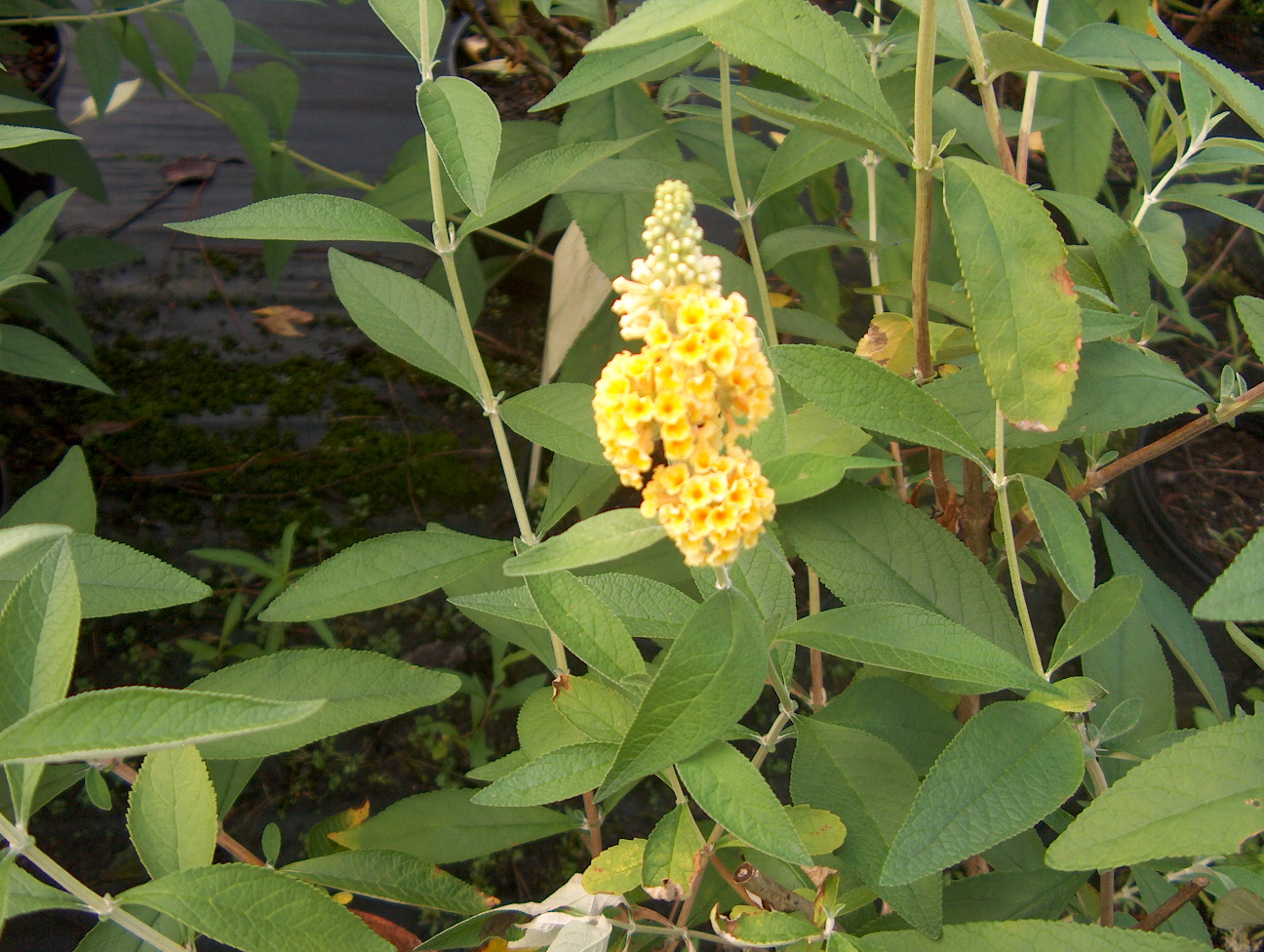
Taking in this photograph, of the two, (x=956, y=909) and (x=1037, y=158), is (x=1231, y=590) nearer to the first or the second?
(x=956, y=909)

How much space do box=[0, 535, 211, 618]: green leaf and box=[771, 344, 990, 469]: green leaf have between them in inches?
23.6

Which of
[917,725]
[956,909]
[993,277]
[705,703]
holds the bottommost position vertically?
[956,909]

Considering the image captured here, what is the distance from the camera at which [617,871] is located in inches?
31.4

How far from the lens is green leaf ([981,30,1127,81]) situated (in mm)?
703

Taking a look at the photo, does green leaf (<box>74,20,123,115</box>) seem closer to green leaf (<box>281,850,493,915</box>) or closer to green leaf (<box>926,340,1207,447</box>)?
green leaf (<box>281,850,493,915</box>)

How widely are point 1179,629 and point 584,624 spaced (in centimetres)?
78

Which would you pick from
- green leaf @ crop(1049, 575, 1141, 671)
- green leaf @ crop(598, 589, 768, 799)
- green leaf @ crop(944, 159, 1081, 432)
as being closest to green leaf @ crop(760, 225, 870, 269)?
green leaf @ crop(944, 159, 1081, 432)

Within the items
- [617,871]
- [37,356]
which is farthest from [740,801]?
[37,356]

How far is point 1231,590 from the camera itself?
57cm

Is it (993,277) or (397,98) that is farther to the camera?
(397,98)

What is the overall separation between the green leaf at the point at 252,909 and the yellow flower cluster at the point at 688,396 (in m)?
0.46

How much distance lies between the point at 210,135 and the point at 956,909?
309 centimetres

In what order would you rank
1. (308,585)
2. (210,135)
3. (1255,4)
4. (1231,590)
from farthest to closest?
(210,135), (1255,4), (308,585), (1231,590)

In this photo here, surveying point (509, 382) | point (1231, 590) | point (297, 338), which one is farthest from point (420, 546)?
point (297, 338)
